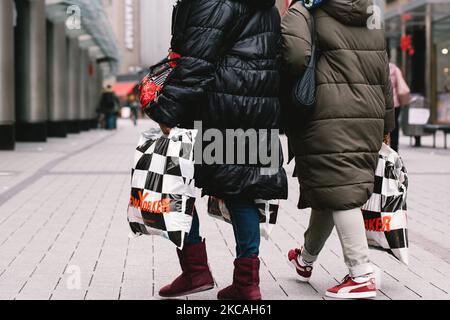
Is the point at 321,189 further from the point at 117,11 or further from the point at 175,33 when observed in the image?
the point at 117,11

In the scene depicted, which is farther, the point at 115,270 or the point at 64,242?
the point at 64,242

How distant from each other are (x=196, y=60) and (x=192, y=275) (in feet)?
3.77

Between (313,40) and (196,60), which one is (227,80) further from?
(313,40)

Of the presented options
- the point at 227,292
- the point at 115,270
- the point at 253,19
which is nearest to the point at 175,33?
the point at 253,19

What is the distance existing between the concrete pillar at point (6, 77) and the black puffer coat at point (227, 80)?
13.8 metres

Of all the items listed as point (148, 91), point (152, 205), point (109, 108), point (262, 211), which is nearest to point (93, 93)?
point (109, 108)

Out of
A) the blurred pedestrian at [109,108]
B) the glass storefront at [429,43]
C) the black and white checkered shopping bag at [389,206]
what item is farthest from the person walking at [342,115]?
the blurred pedestrian at [109,108]

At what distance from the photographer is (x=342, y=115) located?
4.17m

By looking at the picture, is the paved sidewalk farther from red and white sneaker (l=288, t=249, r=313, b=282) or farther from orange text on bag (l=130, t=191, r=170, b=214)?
orange text on bag (l=130, t=191, r=170, b=214)

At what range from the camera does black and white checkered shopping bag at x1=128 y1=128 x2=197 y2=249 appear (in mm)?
3941

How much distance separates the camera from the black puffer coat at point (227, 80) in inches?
152

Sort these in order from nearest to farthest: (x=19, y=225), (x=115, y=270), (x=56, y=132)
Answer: (x=115, y=270) → (x=19, y=225) → (x=56, y=132)

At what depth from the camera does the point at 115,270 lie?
5180mm
